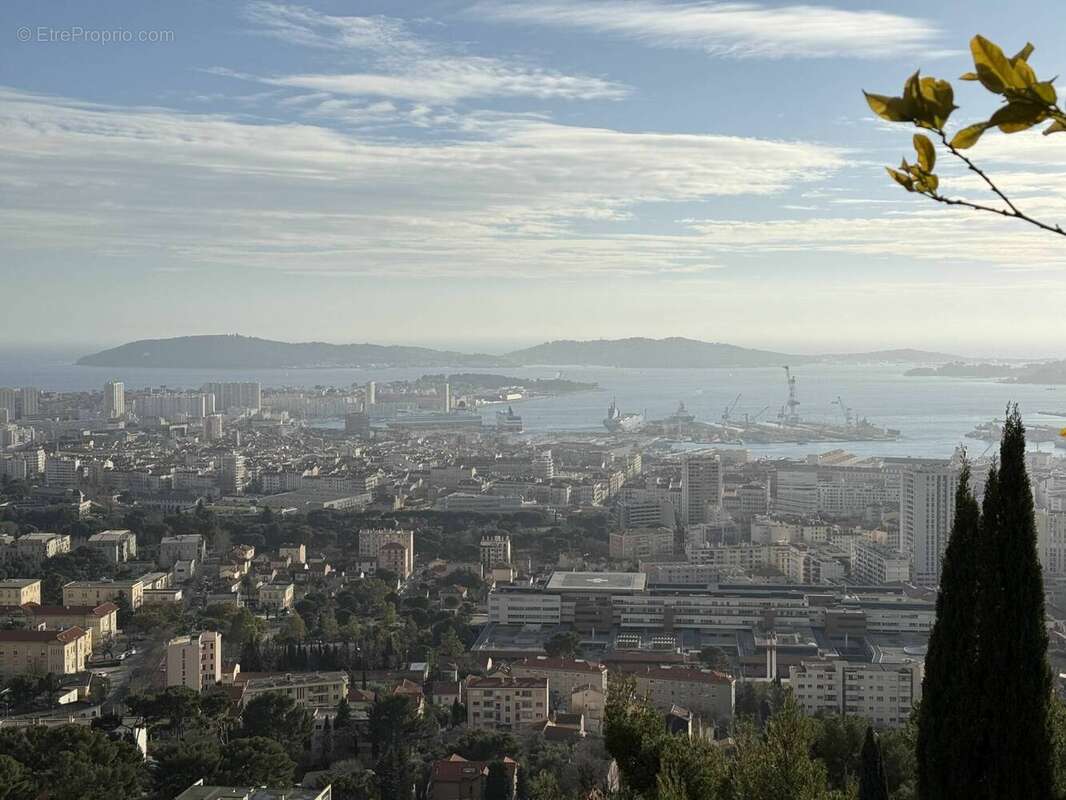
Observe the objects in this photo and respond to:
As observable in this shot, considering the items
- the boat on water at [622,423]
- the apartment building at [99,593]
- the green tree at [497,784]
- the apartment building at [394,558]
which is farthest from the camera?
the boat on water at [622,423]

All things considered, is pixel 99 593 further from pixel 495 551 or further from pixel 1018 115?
pixel 1018 115

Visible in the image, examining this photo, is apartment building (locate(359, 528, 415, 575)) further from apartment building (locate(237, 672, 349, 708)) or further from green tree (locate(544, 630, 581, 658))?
apartment building (locate(237, 672, 349, 708))

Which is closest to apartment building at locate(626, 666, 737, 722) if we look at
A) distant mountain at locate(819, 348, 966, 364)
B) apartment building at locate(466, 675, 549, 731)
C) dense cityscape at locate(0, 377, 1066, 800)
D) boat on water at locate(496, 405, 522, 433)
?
dense cityscape at locate(0, 377, 1066, 800)

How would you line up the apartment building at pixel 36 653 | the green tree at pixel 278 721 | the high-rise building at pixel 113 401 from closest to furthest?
the green tree at pixel 278 721
the apartment building at pixel 36 653
the high-rise building at pixel 113 401

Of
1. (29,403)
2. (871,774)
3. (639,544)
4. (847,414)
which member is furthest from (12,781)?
(29,403)

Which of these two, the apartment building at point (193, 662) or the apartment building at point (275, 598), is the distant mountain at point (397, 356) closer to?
the apartment building at point (275, 598)

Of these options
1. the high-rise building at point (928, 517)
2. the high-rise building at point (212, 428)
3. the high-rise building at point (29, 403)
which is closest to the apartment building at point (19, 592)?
the high-rise building at point (928, 517)

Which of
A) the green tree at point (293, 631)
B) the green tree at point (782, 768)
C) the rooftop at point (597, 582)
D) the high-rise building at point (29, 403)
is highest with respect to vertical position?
the green tree at point (782, 768)

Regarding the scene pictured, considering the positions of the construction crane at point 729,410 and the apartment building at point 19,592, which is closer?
the apartment building at point 19,592
